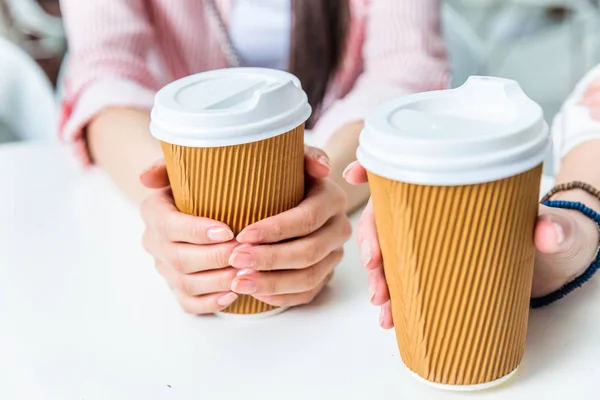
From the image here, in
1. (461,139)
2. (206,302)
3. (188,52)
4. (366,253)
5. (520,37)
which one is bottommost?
(520,37)

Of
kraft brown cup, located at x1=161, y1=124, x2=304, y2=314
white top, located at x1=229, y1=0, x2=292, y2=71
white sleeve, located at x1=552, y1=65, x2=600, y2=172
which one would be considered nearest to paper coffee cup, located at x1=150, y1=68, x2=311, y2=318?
kraft brown cup, located at x1=161, y1=124, x2=304, y2=314

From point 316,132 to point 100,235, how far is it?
0.38 m

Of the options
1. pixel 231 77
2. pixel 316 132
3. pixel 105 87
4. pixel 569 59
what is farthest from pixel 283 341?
pixel 569 59

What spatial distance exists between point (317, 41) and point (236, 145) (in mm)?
590

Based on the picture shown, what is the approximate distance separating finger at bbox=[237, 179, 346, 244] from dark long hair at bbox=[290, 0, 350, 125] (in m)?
0.47

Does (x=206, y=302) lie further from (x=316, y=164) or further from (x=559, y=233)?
(x=559, y=233)

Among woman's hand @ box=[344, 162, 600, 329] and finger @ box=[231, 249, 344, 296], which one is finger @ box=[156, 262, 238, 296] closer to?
finger @ box=[231, 249, 344, 296]

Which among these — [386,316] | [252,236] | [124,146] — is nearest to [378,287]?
[386,316]

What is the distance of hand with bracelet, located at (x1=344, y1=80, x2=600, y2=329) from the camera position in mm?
532

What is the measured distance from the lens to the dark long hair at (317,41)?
1108mm

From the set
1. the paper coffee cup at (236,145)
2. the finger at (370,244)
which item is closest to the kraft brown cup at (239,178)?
the paper coffee cup at (236,145)

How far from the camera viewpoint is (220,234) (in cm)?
64

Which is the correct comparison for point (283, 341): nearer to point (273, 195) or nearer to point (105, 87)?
point (273, 195)

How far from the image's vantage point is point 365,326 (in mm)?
663
